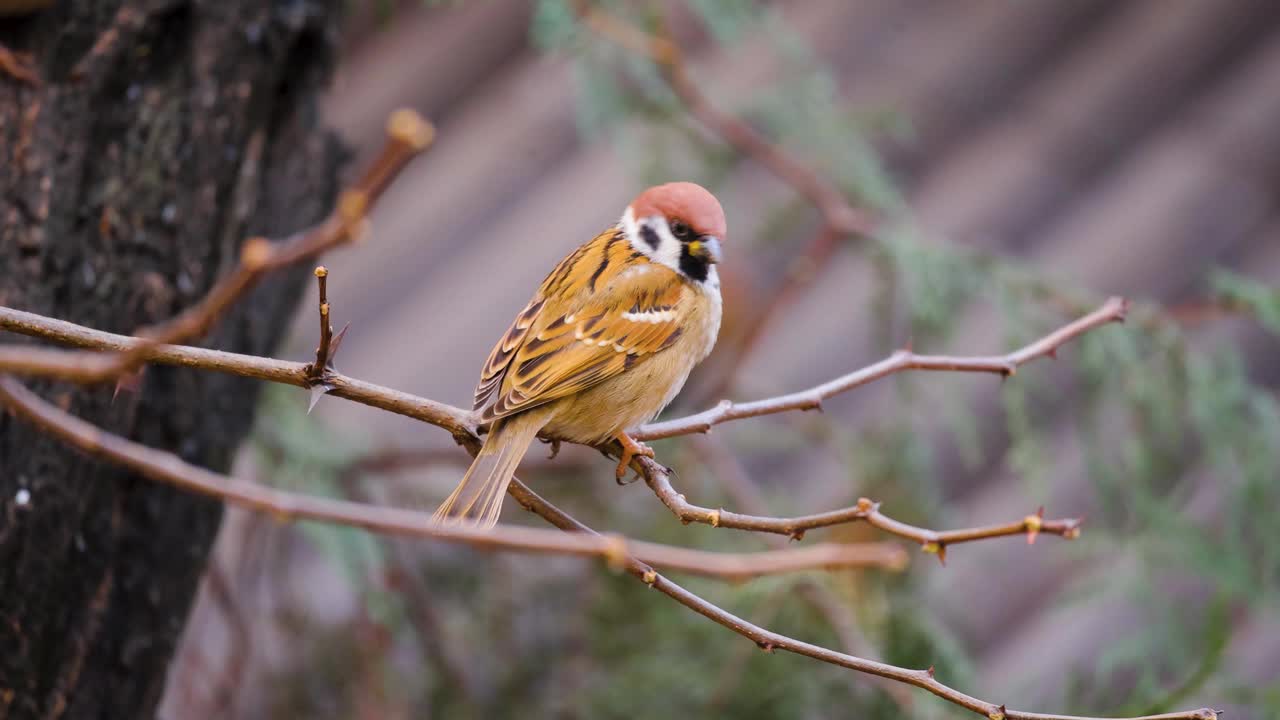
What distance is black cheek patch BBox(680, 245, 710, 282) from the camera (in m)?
2.38

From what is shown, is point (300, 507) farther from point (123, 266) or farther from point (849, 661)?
point (123, 266)

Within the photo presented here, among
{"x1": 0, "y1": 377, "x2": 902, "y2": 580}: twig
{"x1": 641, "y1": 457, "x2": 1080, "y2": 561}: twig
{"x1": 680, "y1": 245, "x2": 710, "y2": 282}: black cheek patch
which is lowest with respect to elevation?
{"x1": 0, "y1": 377, "x2": 902, "y2": 580}: twig

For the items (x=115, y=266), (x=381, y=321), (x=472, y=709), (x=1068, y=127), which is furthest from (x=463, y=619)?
(x=1068, y=127)

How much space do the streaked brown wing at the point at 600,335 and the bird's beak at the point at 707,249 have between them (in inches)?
5.3

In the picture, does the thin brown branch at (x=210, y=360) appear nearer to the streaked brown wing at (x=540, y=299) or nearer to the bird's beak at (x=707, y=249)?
the streaked brown wing at (x=540, y=299)

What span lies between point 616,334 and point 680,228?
23 centimetres

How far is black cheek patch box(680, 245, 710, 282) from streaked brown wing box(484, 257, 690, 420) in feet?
0.08

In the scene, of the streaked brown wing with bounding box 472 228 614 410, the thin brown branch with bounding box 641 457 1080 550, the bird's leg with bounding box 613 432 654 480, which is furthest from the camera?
the streaked brown wing with bounding box 472 228 614 410

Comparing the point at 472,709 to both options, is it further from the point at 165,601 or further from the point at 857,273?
the point at 857,273

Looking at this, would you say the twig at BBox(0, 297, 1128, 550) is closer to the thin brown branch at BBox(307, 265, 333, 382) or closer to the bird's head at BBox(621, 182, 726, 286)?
the thin brown branch at BBox(307, 265, 333, 382)

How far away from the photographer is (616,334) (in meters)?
2.34

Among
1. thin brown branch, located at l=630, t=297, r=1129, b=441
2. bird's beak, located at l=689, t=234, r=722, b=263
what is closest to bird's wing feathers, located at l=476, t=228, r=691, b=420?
bird's beak, located at l=689, t=234, r=722, b=263

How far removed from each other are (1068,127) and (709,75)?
4.56 feet

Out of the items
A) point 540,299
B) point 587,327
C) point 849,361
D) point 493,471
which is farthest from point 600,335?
point 849,361
